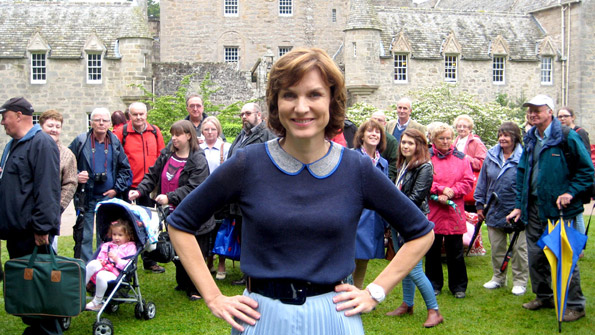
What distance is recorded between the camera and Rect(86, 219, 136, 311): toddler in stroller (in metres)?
6.28

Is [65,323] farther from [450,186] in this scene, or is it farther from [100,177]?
[450,186]

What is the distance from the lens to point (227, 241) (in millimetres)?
7785

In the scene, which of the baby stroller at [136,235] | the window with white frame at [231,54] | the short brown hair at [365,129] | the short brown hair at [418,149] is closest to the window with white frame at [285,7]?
the window with white frame at [231,54]

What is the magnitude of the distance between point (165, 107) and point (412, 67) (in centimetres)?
1418

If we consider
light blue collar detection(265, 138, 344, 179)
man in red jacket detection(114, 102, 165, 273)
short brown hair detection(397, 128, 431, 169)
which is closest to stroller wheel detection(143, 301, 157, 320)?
man in red jacket detection(114, 102, 165, 273)

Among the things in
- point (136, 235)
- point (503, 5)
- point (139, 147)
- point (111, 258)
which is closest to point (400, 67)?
point (503, 5)

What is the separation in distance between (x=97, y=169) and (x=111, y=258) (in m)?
2.01

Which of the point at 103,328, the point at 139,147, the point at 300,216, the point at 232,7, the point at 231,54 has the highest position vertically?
the point at 232,7

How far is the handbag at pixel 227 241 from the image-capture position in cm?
773

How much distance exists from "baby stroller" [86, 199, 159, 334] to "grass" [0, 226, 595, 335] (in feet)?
0.57

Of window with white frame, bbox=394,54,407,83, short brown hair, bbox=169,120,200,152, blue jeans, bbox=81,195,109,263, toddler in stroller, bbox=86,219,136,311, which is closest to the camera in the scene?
toddler in stroller, bbox=86,219,136,311

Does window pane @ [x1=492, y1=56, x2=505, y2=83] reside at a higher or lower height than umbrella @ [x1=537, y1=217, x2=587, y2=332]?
higher

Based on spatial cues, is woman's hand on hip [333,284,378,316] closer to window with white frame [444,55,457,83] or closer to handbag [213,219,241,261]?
handbag [213,219,241,261]

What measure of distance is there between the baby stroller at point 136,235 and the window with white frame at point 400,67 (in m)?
28.3
